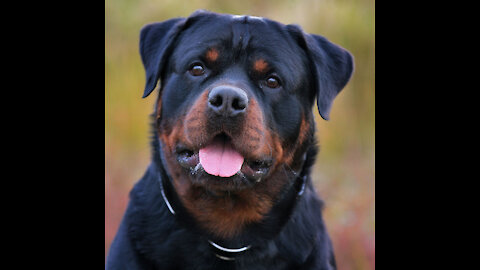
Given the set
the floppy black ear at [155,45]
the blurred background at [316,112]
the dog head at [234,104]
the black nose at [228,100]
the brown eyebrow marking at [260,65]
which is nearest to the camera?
the black nose at [228,100]

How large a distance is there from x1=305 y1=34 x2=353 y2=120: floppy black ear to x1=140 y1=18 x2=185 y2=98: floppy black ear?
31.1 inches

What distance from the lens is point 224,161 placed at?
8.12ft

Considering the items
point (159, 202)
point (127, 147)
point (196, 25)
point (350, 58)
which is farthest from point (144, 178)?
point (127, 147)

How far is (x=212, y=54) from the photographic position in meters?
2.67

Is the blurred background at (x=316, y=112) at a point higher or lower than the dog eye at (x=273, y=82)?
lower

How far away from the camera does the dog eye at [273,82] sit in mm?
2684

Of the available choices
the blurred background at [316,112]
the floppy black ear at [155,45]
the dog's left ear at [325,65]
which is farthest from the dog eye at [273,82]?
the blurred background at [316,112]

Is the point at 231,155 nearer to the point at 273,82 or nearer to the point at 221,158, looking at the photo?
the point at 221,158

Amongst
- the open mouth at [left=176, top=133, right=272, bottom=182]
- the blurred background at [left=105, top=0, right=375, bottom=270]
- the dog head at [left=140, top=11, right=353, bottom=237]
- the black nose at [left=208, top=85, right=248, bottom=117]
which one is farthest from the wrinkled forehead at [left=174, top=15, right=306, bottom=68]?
the blurred background at [left=105, top=0, right=375, bottom=270]

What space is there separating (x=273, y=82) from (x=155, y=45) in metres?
0.79

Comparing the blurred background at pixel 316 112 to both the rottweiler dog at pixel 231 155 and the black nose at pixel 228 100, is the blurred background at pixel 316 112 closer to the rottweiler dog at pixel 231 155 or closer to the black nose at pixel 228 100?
the rottweiler dog at pixel 231 155

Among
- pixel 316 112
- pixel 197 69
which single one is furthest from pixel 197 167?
pixel 316 112

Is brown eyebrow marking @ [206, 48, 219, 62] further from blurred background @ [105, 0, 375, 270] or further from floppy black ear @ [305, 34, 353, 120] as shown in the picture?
blurred background @ [105, 0, 375, 270]
